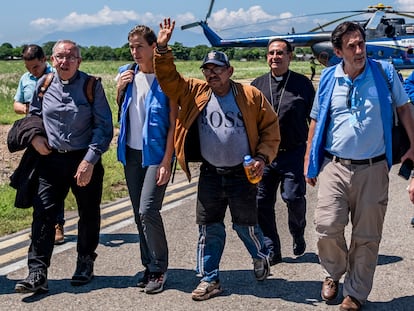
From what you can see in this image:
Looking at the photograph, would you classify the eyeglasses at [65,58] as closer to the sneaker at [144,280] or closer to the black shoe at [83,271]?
the black shoe at [83,271]

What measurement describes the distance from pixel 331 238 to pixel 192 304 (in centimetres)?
112

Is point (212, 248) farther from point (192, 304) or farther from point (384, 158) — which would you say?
point (384, 158)

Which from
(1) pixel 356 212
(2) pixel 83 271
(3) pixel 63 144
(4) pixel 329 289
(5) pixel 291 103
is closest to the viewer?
(1) pixel 356 212

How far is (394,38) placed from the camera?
78.4ft

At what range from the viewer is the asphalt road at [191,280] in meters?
4.70

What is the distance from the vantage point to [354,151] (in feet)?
14.6

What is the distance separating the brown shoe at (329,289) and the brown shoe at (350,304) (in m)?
0.18

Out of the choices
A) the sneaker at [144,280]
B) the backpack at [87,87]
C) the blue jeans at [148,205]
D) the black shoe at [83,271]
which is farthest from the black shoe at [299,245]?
the backpack at [87,87]

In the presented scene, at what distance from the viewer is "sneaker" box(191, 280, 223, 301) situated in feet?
15.7

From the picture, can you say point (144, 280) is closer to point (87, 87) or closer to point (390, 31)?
point (87, 87)

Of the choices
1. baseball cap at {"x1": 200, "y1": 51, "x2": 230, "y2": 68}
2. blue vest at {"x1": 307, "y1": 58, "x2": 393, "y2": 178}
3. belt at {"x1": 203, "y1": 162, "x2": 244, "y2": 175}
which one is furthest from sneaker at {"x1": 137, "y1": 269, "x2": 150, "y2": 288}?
baseball cap at {"x1": 200, "y1": 51, "x2": 230, "y2": 68}

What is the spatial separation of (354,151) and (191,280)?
1.75m

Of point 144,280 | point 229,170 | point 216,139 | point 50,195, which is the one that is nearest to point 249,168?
point 229,170

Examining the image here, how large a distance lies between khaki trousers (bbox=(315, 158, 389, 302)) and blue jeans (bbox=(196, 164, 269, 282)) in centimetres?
58
